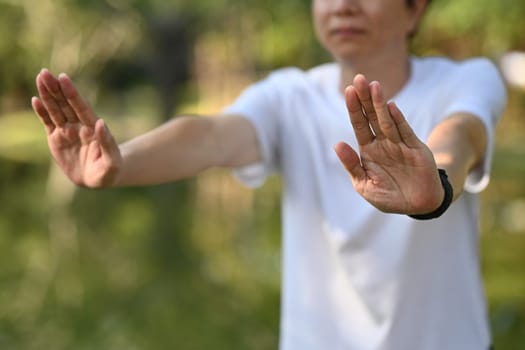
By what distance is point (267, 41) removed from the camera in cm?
1752

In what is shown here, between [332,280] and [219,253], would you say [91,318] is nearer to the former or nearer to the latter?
[219,253]

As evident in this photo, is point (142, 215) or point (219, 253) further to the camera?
point (142, 215)

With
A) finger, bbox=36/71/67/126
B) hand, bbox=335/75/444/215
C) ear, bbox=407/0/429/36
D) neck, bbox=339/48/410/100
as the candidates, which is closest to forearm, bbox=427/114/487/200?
hand, bbox=335/75/444/215

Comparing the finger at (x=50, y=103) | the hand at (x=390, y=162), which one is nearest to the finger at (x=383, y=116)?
the hand at (x=390, y=162)

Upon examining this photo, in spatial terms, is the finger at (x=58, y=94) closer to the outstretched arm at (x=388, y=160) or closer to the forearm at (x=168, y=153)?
the forearm at (x=168, y=153)

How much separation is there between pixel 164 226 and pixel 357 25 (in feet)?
24.4

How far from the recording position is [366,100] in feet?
4.82

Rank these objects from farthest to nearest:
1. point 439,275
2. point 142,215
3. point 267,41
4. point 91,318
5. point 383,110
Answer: point 267,41 → point 142,215 → point 91,318 → point 439,275 → point 383,110

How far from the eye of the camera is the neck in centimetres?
211

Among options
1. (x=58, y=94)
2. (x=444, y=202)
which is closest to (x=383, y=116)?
(x=444, y=202)

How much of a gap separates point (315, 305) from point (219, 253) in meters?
5.67

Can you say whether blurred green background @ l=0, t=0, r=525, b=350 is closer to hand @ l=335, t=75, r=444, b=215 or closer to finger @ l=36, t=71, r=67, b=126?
finger @ l=36, t=71, r=67, b=126

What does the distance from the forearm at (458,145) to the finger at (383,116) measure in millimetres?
215

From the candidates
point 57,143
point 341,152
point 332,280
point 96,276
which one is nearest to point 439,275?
point 332,280
